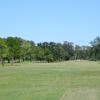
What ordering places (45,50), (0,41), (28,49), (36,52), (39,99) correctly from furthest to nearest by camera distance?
(45,50), (36,52), (28,49), (0,41), (39,99)

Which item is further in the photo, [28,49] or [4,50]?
[28,49]

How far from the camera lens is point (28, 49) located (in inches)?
6324

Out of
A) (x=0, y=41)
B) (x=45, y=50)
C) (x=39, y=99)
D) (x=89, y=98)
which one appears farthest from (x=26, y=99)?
(x=45, y=50)

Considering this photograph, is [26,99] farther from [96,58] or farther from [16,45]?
[96,58]

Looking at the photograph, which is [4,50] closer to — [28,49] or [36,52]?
[28,49]

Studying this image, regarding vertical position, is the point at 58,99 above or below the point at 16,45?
below

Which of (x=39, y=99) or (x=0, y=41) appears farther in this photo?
(x=0, y=41)

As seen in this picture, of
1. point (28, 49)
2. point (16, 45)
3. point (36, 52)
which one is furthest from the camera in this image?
point (36, 52)

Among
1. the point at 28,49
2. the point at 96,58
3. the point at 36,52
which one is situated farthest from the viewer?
the point at 96,58

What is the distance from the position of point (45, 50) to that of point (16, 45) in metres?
52.3

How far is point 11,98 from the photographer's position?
20203 millimetres

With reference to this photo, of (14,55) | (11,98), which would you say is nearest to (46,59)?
(14,55)

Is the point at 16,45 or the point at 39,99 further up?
the point at 16,45

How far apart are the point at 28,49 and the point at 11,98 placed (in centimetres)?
14060
